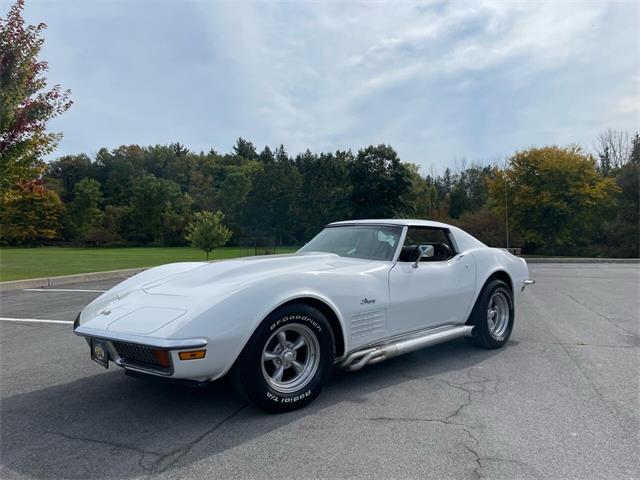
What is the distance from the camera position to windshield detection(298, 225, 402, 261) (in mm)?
4605

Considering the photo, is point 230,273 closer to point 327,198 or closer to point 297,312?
point 297,312

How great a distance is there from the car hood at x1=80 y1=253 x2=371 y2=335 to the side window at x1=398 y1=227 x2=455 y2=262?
527mm

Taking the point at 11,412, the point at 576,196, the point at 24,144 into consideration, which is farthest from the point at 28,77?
the point at 576,196

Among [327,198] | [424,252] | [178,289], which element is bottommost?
[178,289]

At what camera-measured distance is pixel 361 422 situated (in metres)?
3.30

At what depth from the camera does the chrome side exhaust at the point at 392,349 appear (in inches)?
149

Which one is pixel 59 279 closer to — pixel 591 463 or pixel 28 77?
pixel 28 77

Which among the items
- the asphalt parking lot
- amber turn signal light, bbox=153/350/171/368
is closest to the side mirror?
the asphalt parking lot

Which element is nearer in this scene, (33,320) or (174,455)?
(174,455)

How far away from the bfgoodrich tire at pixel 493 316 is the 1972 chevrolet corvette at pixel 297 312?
23 millimetres

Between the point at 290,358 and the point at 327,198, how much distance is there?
41.5 meters

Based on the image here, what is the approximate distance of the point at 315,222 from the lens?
146 ft

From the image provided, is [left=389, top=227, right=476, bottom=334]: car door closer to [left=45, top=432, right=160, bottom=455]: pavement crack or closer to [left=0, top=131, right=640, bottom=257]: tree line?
[left=45, top=432, right=160, bottom=455]: pavement crack

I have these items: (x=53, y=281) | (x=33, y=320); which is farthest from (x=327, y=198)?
(x=33, y=320)
